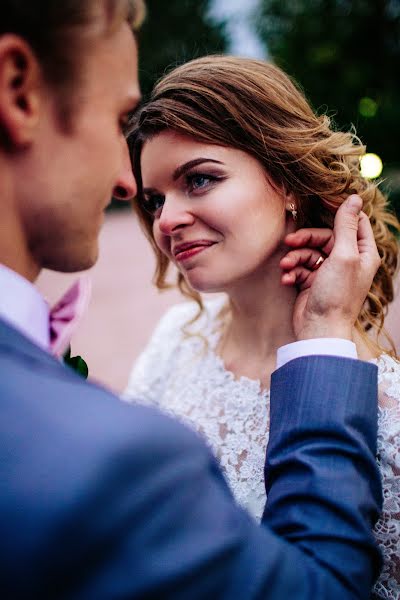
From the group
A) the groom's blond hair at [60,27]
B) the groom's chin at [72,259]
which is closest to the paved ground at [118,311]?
the groom's chin at [72,259]

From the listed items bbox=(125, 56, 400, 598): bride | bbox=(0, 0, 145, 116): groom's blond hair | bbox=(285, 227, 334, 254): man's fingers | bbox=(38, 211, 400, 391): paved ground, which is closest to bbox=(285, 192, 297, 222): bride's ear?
bbox=(125, 56, 400, 598): bride

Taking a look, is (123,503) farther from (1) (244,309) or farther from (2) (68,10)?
(1) (244,309)

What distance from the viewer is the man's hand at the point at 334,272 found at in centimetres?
169

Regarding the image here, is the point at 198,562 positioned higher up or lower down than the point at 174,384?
higher up

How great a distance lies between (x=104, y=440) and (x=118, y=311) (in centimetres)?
776

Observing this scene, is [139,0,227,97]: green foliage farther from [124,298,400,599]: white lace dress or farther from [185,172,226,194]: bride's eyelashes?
[185,172,226,194]: bride's eyelashes

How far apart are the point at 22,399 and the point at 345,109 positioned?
16771 millimetres

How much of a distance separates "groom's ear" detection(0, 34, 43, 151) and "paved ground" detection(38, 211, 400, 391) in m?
2.90

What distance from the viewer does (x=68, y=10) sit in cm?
103

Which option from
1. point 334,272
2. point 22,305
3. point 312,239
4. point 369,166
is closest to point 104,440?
point 22,305

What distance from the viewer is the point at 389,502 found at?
176 centimetres

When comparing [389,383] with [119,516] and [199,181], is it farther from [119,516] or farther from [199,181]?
[119,516]

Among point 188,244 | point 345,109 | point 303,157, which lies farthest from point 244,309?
point 345,109

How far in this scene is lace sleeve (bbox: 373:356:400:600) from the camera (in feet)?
5.70
